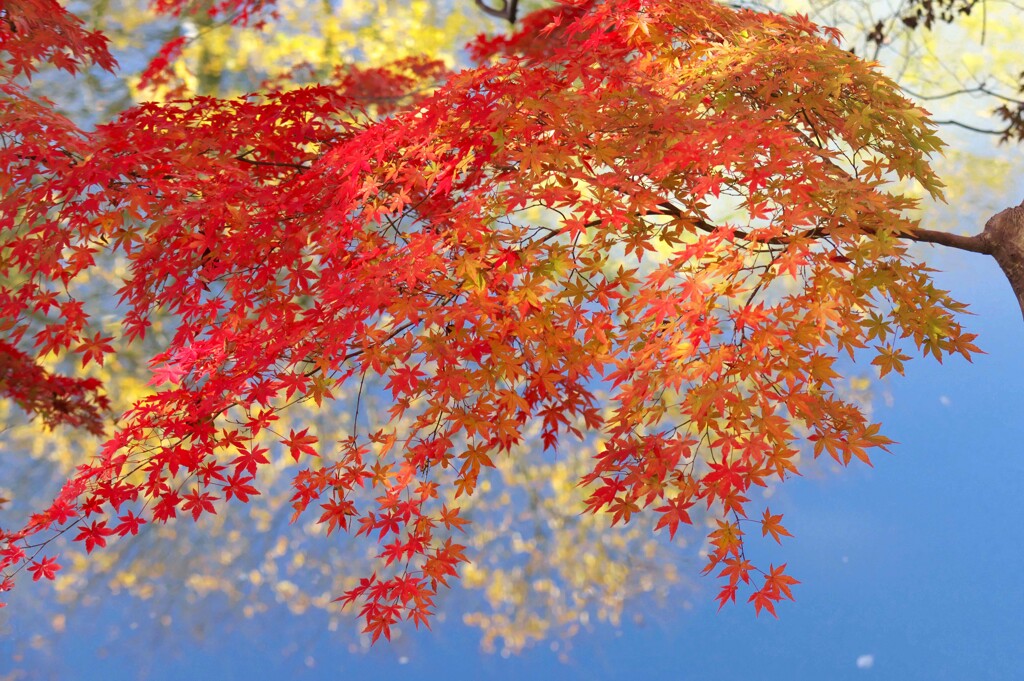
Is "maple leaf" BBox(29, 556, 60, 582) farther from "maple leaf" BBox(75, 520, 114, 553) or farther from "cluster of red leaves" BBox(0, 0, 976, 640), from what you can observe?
"maple leaf" BBox(75, 520, 114, 553)

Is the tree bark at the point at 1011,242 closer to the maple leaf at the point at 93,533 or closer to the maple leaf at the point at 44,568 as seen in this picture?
the maple leaf at the point at 93,533

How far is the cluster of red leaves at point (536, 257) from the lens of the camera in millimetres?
1892

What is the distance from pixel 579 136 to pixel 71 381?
314cm

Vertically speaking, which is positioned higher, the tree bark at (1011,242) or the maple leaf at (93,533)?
the tree bark at (1011,242)

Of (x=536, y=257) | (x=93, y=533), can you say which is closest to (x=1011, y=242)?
(x=536, y=257)

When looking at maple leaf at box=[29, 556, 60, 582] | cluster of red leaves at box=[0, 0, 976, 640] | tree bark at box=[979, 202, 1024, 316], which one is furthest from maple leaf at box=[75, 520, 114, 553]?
tree bark at box=[979, 202, 1024, 316]

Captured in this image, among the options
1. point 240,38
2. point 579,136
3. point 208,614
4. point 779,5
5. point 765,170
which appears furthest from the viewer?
point 240,38

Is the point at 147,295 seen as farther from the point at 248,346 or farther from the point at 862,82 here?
the point at 862,82

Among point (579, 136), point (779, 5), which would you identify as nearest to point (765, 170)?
point (579, 136)

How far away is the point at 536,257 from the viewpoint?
2.10 metres

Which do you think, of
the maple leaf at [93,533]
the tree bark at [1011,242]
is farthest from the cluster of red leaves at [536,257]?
the tree bark at [1011,242]

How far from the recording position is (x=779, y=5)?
264 inches

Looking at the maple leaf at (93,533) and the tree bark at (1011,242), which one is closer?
the maple leaf at (93,533)

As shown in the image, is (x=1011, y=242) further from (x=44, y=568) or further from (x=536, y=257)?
(x=44, y=568)
